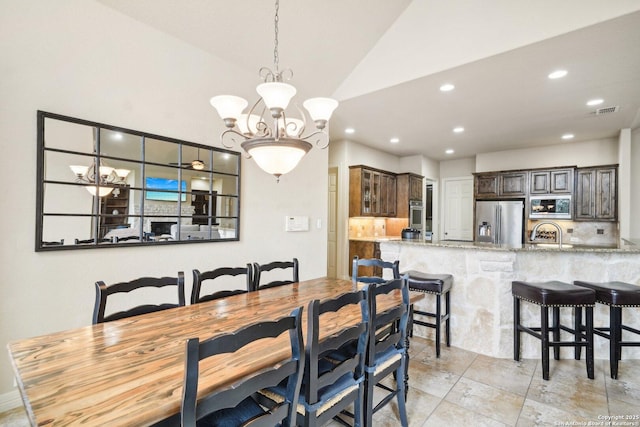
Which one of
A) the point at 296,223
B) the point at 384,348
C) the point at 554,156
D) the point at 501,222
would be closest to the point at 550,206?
the point at 501,222

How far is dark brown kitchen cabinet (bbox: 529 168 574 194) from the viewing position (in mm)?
5761

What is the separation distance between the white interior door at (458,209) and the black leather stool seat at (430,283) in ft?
15.7

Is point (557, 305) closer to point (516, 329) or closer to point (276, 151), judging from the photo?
point (516, 329)

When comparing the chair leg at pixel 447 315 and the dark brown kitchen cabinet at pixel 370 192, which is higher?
the dark brown kitchen cabinet at pixel 370 192

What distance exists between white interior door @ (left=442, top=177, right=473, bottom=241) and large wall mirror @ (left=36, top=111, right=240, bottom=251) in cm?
596

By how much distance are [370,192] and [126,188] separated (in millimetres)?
4446

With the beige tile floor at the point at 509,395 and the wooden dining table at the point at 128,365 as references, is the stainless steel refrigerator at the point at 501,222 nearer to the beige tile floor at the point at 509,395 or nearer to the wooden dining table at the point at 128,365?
the beige tile floor at the point at 509,395

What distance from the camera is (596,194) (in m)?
5.55

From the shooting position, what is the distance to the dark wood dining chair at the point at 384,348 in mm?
1696

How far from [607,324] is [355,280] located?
2.45 metres

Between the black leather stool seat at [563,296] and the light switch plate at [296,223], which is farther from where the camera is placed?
the light switch plate at [296,223]

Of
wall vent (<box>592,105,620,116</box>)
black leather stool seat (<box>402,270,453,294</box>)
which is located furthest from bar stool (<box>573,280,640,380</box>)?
wall vent (<box>592,105,620,116</box>)

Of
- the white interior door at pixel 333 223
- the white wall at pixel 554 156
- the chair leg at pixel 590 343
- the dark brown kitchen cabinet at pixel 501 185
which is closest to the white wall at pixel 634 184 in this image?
the white wall at pixel 554 156

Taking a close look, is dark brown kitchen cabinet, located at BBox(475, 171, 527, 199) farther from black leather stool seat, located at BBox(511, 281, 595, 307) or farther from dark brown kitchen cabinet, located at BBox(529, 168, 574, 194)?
black leather stool seat, located at BBox(511, 281, 595, 307)
